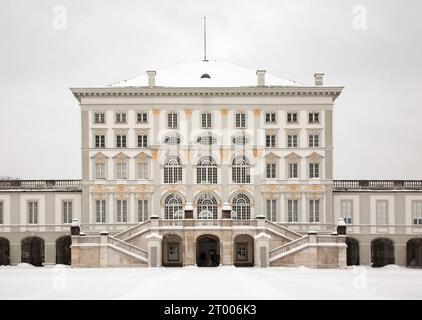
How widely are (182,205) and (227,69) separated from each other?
13.2 meters

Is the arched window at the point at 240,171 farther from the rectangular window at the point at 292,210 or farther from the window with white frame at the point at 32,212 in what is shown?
the window with white frame at the point at 32,212

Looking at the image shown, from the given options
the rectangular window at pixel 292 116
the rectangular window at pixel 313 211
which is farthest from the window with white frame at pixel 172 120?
the rectangular window at pixel 313 211

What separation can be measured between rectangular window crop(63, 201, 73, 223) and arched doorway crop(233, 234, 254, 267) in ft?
46.2

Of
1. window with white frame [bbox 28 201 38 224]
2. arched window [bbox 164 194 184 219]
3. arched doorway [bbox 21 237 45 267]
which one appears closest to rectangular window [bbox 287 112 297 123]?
arched window [bbox 164 194 184 219]

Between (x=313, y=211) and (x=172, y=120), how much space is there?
1331cm

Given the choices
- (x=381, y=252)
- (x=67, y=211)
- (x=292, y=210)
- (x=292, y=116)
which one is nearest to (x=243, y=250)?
(x=292, y=210)

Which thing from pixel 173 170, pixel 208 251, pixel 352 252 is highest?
pixel 173 170

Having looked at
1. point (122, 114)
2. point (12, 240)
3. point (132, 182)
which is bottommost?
point (12, 240)

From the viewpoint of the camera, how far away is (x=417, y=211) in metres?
70.2

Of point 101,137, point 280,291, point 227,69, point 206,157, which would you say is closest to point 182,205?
point 206,157

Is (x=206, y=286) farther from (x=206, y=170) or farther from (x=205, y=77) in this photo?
(x=205, y=77)

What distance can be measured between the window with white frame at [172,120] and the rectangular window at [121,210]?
7075 millimetres
